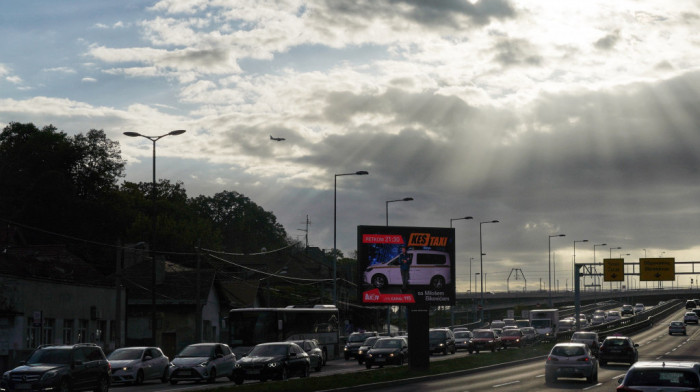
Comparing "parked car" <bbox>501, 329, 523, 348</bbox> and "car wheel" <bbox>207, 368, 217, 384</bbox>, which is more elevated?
"car wheel" <bbox>207, 368, 217, 384</bbox>

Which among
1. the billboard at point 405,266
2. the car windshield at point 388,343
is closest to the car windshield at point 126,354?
the billboard at point 405,266

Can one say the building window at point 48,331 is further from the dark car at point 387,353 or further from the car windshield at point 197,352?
the dark car at point 387,353

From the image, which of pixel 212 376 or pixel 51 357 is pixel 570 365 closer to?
pixel 212 376

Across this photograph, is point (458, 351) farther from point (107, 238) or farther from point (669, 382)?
point (669, 382)

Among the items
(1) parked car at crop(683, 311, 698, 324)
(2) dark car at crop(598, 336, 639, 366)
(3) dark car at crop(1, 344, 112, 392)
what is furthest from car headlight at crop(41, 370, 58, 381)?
(1) parked car at crop(683, 311, 698, 324)

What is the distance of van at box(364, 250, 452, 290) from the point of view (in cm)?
4022

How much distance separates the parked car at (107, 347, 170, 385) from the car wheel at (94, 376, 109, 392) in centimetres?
662

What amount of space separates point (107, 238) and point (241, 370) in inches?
2590

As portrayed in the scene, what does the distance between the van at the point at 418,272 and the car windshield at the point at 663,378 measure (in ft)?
80.0

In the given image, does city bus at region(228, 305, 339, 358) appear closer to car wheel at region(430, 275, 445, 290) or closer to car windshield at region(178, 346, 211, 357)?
car windshield at region(178, 346, 211, 357)

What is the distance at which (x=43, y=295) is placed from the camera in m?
50.0

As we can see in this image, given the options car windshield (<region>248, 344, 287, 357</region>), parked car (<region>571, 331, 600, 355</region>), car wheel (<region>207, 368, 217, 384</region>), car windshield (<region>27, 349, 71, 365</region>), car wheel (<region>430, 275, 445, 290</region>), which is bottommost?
car wheel (<region>207, 368, 217, 384</region>)

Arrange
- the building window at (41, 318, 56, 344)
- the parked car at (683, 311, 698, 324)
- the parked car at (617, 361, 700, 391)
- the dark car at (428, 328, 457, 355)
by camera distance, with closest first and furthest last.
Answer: the parked car at (617, 361, 700, 391) → the building window at (41, 318, 56, 344) → the dark car at (428, 328, 457, 355) → the parked car at (683, 311, 698, 324)

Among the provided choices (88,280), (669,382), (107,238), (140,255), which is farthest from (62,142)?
(669,382)
